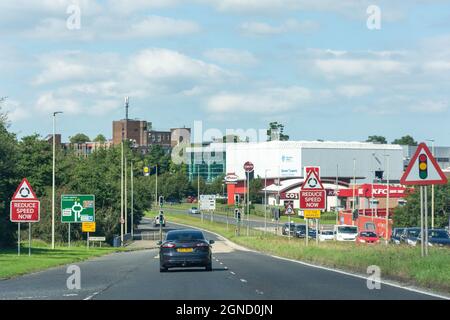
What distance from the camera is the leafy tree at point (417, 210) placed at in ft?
305

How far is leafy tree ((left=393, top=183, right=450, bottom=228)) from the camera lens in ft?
305

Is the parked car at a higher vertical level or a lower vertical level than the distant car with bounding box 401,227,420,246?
lower

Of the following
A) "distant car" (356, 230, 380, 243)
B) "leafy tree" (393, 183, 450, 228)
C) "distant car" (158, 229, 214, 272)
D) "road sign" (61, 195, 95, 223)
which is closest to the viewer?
"distant car" (158, 229, 214, 272)

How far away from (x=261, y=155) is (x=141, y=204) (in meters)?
51.1

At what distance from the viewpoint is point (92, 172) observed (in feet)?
313

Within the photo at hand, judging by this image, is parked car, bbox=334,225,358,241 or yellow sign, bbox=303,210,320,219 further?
parked car, bbox=334,225,358,241

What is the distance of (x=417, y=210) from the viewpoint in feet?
306

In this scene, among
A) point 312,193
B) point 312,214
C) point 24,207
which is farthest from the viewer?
point 24,207

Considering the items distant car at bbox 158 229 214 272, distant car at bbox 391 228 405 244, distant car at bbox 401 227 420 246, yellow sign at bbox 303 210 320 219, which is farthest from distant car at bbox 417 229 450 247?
distant car at bbox 158 229 214 272

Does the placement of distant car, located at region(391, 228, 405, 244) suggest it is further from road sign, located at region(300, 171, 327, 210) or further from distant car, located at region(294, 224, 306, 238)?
distant car, located at region(294, 224, 306, 238)

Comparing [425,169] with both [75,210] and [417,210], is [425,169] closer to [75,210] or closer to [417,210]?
[75,210]

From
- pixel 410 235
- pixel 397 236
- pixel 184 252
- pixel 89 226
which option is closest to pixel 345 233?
pixel 397 236
